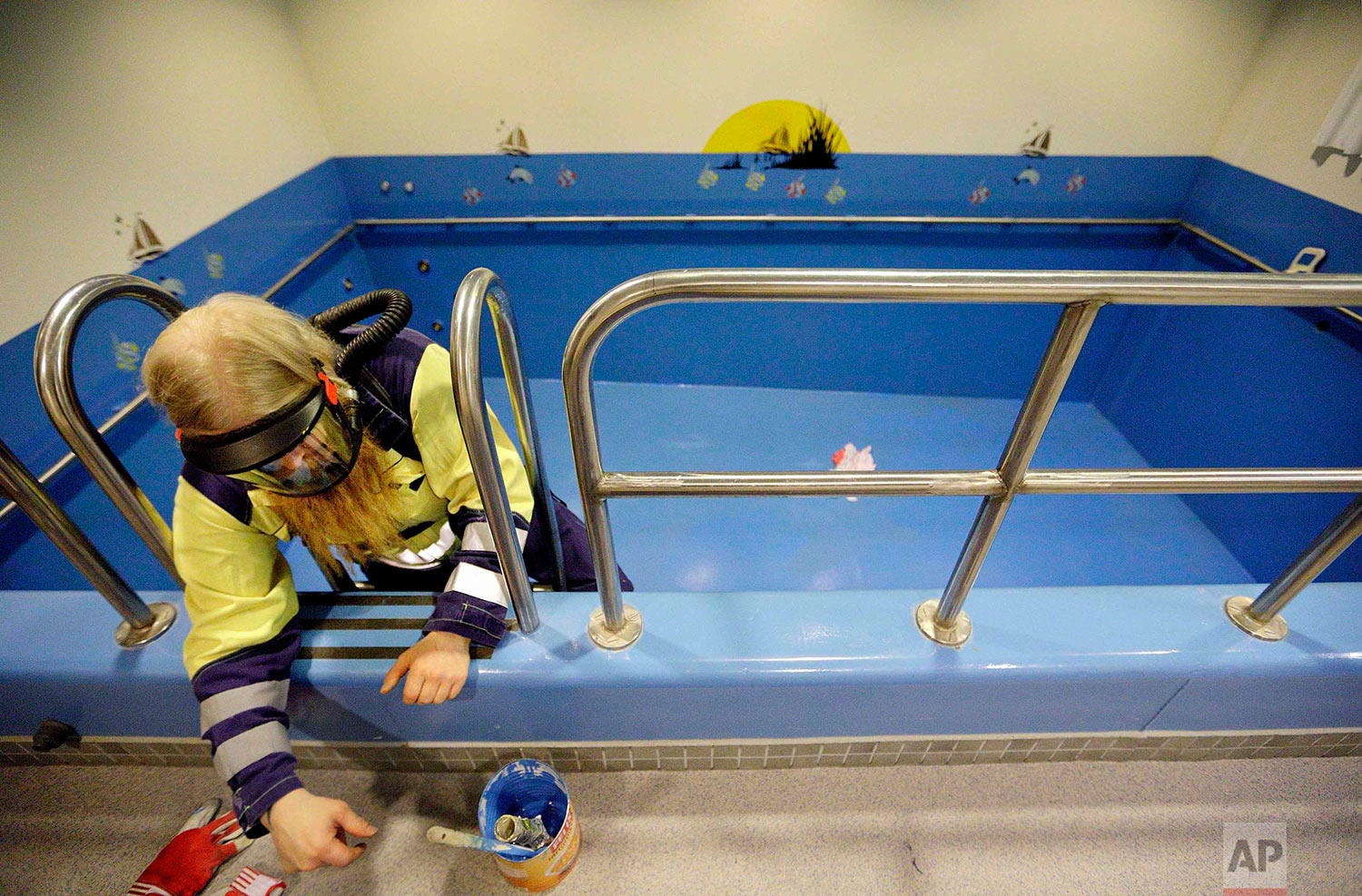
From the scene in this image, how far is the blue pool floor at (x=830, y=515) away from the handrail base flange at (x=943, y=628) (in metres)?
1.10

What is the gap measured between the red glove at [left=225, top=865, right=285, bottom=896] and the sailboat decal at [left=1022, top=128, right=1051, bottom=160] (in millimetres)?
3459

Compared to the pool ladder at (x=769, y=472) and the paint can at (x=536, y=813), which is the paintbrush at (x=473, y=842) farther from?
the pool ladder at (x=769, y=472)

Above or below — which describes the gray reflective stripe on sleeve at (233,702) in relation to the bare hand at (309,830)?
above

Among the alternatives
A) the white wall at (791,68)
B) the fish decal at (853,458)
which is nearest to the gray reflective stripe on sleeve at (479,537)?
the fish decal at (853,458)

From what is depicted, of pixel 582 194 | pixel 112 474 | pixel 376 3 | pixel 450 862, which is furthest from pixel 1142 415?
pixel 376 3

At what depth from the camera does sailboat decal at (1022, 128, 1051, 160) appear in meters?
2.47

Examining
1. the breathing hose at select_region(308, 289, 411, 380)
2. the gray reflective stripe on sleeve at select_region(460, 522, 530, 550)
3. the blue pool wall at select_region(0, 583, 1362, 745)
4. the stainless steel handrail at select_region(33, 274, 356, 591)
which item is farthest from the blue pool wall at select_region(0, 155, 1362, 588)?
the gray reflective stripe on sleeve at select_region(460, 522, 530, 550)

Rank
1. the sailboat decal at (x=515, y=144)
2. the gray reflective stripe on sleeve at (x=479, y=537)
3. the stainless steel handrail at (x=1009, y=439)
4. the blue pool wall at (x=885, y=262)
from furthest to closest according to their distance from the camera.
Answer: the sailboat decal at (x=515, y=144) < the blue pool wall at (x=885, y=262) < the gray reflective stripe on sleeve at (x=479, y=537) < the stainless steel handrail at (x=1009, y=439)

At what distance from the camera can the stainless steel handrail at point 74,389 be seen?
30.2 inches

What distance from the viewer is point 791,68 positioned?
7.85 feet

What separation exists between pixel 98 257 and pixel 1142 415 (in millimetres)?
4098

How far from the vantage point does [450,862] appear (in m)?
1.09

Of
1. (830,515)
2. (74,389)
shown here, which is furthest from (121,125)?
(830,515)

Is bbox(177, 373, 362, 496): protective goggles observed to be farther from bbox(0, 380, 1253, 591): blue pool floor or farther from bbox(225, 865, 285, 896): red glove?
bbox(0, 380, 1253, 591): blue pool floor
